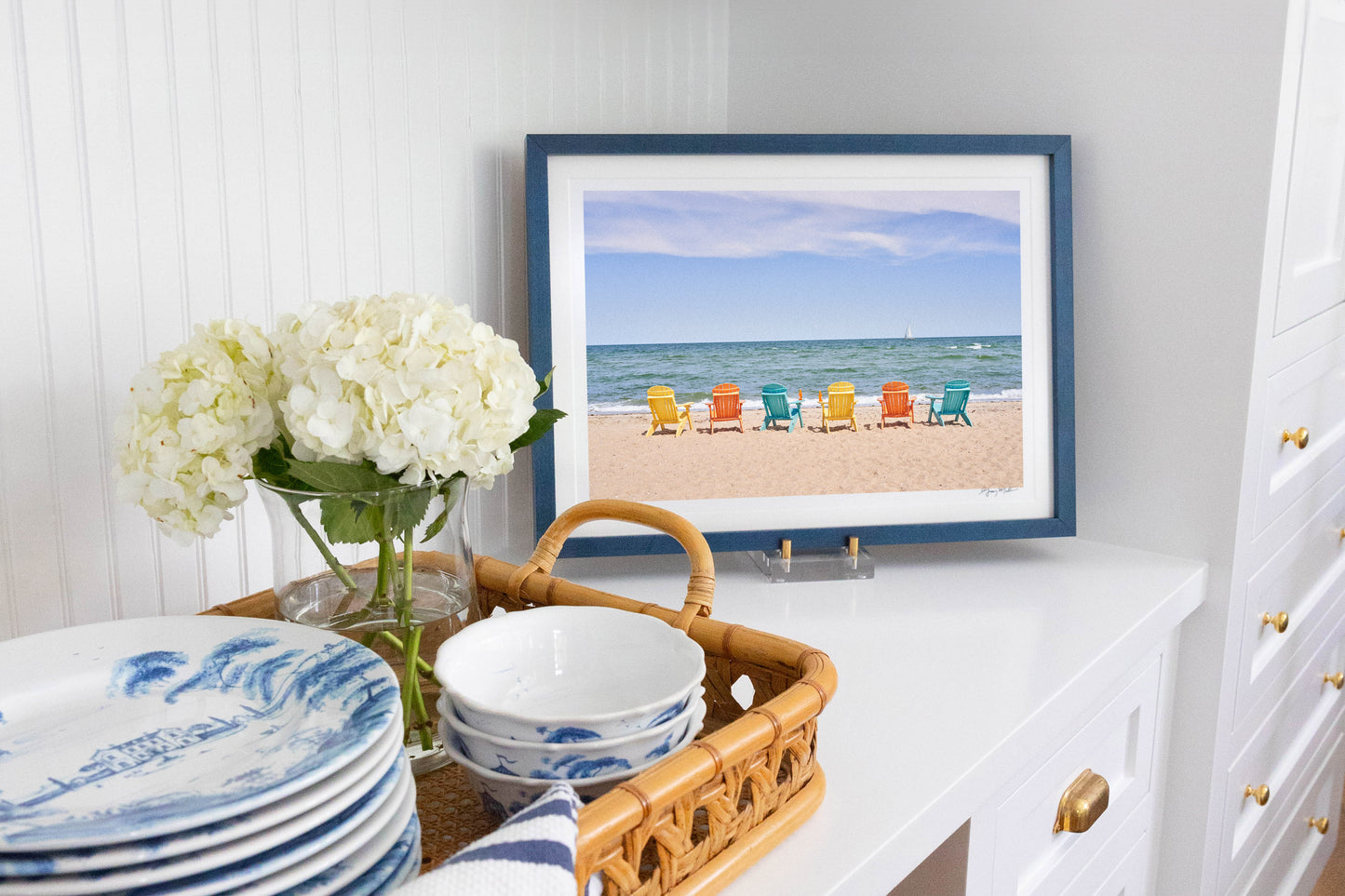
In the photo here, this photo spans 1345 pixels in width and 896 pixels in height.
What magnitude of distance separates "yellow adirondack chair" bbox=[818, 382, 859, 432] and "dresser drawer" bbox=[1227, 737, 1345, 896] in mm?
791

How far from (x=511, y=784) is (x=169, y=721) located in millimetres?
190

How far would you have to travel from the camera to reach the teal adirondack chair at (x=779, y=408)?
117 centimetres

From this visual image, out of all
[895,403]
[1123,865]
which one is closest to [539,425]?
[895,403]

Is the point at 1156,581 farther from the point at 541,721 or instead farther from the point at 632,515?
the point at 541,721

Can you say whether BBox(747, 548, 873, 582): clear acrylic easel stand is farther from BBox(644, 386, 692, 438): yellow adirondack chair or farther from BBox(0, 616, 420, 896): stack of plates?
BBox(0, 616, 420, 896): stack of plates

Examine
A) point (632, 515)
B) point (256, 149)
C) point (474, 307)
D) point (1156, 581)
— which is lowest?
point (1156, 581)

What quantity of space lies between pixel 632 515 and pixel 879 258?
0.50m

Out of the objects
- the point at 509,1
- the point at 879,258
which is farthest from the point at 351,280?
the point at 879,258

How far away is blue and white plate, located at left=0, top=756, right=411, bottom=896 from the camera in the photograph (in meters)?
0.42

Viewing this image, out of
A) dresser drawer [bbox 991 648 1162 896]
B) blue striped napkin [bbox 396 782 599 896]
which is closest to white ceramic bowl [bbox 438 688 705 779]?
blue striped napkin [bbox 396 782 599 896]

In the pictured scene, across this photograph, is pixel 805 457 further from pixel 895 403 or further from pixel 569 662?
pixel 569 662

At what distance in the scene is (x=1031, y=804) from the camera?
2.89 ft

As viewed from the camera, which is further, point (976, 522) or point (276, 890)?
point (976, 522)

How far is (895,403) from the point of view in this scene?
3.90 feet
